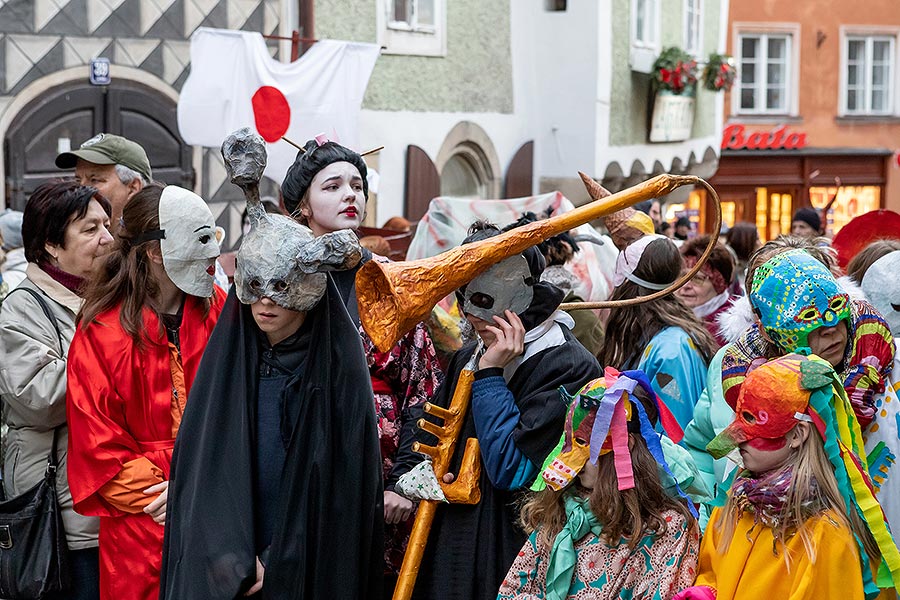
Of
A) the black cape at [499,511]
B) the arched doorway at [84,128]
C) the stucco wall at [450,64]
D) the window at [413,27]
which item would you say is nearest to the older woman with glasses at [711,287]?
the black cape at [499,511]

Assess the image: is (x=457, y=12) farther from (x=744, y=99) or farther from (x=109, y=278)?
(x=744, y=99)

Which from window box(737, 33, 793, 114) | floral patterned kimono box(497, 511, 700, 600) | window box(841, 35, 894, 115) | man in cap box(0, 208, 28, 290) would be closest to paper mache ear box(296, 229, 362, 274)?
floral patterned kimono box(497, 511, 700, 600)

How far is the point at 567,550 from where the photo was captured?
11.0ft

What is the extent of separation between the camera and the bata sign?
25.9m

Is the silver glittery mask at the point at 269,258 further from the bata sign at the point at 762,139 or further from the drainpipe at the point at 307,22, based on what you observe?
the bata sign at the point at 762,139

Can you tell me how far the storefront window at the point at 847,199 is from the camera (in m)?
27.1

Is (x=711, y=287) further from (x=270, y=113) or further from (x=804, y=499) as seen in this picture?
(x=270, y=113)

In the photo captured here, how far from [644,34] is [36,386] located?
1475cm

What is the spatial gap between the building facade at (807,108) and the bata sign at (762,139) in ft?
0.07

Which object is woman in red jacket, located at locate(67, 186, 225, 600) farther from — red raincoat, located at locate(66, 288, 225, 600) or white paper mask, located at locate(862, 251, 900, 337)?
white paper mask, located at locate(862, 251, 900, 337)

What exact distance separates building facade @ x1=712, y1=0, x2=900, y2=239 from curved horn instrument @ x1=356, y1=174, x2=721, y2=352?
23.1 metres

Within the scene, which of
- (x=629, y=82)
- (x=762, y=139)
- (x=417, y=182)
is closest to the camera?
(x=417, y=182)

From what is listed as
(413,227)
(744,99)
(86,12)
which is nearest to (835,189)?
(744,99)

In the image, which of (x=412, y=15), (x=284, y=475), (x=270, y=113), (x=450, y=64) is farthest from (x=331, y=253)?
(x=450, y=64)
